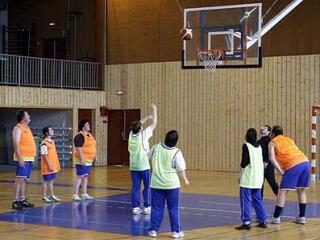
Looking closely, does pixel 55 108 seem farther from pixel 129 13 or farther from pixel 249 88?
pixel 249 88

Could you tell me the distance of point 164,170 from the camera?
960cm

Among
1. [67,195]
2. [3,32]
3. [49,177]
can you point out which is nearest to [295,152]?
[49,177]

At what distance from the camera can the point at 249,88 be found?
2383cm

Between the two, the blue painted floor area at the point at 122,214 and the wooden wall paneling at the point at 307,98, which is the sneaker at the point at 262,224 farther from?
the wooden wall paneling at the point at 307,98

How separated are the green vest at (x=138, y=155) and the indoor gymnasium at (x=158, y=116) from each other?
0.09 ft

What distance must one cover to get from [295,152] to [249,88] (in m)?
12.9

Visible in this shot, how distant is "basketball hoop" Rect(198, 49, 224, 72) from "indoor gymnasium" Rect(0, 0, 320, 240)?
0.04 m

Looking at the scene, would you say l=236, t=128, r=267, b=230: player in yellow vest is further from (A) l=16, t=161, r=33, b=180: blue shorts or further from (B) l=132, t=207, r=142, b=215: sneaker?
(A) l=16, t=161, r=33, b=180: blue shorts

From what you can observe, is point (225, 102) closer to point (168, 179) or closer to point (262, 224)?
point (262, 224)

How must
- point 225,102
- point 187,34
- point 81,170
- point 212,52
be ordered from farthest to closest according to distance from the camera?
point 225,102, point 212,52, point 187,34, point 81,170

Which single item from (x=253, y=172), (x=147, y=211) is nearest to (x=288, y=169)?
(x=253, y=172)

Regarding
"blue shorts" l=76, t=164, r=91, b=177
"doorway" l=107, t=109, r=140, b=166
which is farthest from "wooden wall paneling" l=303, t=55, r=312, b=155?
"blue shorts" l=76, t=164, r=91, b=177

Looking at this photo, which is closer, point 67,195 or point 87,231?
point 87,231

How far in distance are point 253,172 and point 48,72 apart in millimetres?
16530
